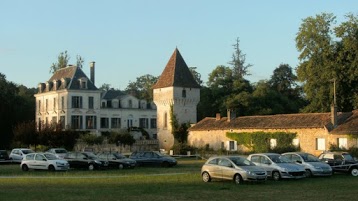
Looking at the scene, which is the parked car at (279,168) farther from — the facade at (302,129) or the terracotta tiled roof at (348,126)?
the facade at (302,129)

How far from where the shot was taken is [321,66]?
203 ft

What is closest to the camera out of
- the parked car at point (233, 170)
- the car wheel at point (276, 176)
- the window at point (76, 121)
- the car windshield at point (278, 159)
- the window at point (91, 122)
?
the parked car at point (233, 170)

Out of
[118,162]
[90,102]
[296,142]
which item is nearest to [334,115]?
[296,142]

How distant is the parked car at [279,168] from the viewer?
2802 centimetres

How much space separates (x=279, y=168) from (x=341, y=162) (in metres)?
6.13

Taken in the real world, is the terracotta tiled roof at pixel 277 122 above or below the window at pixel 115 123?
below

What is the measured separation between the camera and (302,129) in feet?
171

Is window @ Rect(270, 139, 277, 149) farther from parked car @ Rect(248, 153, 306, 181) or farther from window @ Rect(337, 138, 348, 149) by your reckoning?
parked car @ Rect(248, 153, 306, 181)

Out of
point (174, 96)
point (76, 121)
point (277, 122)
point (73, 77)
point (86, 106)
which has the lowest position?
point (277, 122)

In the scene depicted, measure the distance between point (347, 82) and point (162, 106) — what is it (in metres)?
25.9

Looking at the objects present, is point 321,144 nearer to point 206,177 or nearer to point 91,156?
point 91,156

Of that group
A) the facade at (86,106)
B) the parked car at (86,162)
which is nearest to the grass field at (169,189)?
the parked car at (86,162)

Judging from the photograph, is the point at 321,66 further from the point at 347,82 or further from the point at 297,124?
the point at 297,124

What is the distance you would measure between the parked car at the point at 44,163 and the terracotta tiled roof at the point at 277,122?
82.9ft
